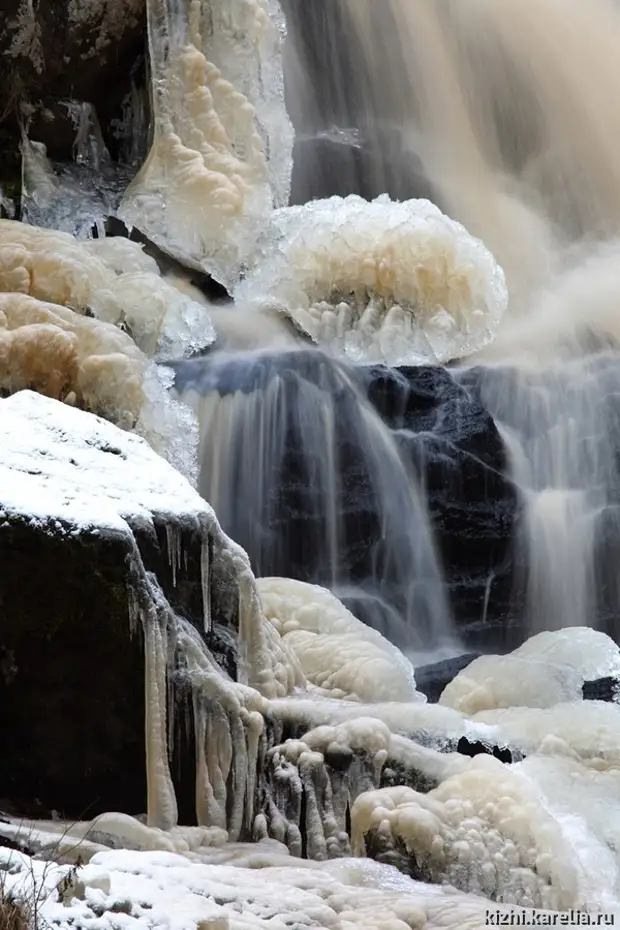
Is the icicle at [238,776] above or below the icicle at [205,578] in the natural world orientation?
below

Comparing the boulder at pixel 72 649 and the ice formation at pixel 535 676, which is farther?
the ice formation at pixel 535 676

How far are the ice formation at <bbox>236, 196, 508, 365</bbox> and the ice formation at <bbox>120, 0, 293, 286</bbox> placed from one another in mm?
349

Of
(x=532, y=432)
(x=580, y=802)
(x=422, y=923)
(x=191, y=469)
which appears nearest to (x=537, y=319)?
(x=532, y=432)

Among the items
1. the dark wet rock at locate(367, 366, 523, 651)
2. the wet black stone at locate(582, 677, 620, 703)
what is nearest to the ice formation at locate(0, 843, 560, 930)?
the wet black stone at locate(582, 677, 620, 703)

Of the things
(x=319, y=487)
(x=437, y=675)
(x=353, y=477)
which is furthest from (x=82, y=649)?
(x=353, y=477)

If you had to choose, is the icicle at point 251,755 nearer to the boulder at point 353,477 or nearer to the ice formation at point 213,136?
the boulder at point 353,477

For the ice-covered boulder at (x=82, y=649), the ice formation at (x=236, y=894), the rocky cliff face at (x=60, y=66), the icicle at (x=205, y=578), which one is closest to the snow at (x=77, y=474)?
the ice-covered boulder at (x=82, y=649)

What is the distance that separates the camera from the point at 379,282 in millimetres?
10875

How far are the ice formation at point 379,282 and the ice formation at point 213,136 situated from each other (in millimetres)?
349

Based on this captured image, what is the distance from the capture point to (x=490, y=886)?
4.53 m

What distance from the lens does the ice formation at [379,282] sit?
10.7m

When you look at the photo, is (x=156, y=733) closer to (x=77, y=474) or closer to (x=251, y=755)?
(x=251, y=755)

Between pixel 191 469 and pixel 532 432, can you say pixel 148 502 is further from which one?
pixel 532 432

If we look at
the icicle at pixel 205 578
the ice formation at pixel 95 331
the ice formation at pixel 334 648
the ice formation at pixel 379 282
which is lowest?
the ice formation at pixel 334 648
